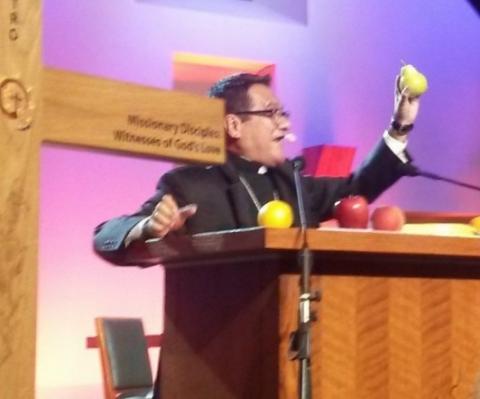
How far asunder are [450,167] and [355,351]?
374 cm

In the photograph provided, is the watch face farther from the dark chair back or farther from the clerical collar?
the dark chair back

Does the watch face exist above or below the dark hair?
A: below

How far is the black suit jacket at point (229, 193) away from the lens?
1734 mm

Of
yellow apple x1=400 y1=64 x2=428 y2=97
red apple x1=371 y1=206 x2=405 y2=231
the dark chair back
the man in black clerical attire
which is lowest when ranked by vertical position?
the dark chair back

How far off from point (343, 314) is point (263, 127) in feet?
3.08

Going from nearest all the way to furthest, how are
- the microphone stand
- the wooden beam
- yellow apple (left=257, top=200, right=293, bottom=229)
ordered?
1. the wooden beam
2. the microphone stand
3. yellow apple (left=257, top=200, right=293, bottom=229)

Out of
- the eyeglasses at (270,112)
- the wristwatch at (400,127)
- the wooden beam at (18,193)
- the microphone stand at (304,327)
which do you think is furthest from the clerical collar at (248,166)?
the wooden beam at (18,193)

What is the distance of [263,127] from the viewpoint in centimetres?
231

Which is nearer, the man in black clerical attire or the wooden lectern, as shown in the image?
the wooden lectern

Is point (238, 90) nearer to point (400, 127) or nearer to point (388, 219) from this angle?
point (400, 127)

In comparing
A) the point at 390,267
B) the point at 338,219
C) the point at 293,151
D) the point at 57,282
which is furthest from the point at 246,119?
the point at 293,151

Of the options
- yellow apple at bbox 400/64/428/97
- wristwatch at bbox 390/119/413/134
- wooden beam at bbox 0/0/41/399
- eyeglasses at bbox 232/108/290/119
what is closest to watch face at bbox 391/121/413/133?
wristwatch at bbox 390/119/413/134

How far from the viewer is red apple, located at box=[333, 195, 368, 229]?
1.74 metres

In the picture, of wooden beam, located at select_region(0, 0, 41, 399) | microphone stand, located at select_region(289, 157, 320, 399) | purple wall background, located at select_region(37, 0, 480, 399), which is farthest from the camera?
purple wall background, located at select_region(37, 0, 480, 399)
